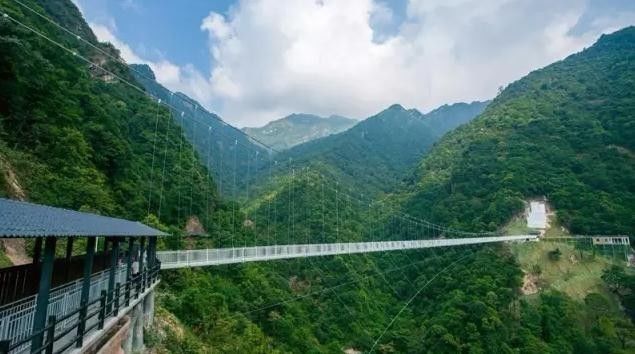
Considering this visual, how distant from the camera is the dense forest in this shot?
1644 cm

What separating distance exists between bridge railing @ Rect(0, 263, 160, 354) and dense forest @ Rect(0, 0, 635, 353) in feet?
13.9

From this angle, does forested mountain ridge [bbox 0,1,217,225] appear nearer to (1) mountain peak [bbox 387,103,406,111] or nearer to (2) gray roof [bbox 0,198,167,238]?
(2) gray roof [bbox 0,198,167,238]

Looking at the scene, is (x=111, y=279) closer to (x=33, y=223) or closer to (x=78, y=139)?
(x=33, y=223)

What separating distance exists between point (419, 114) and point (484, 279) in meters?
132

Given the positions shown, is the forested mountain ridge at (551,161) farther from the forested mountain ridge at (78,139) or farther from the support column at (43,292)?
the support column at (43,292)

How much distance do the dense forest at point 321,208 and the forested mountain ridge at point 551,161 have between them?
0.21 m

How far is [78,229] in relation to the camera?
4441 mm

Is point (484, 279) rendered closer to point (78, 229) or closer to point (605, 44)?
point (78, 229)

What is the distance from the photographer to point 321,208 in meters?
42.5

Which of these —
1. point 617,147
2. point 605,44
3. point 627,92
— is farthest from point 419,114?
point 617,147

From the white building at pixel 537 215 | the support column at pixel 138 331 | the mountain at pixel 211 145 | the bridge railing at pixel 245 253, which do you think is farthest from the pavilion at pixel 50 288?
the white building at pixel 537 215

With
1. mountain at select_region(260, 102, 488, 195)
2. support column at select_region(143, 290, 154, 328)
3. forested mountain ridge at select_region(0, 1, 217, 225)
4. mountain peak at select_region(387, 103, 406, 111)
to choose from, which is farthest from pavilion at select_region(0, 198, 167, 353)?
mountain peak at select_region(387, 103, 406, 111)

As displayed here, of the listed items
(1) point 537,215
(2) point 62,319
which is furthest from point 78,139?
(1) point 537,215

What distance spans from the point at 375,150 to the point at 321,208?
5893cm
